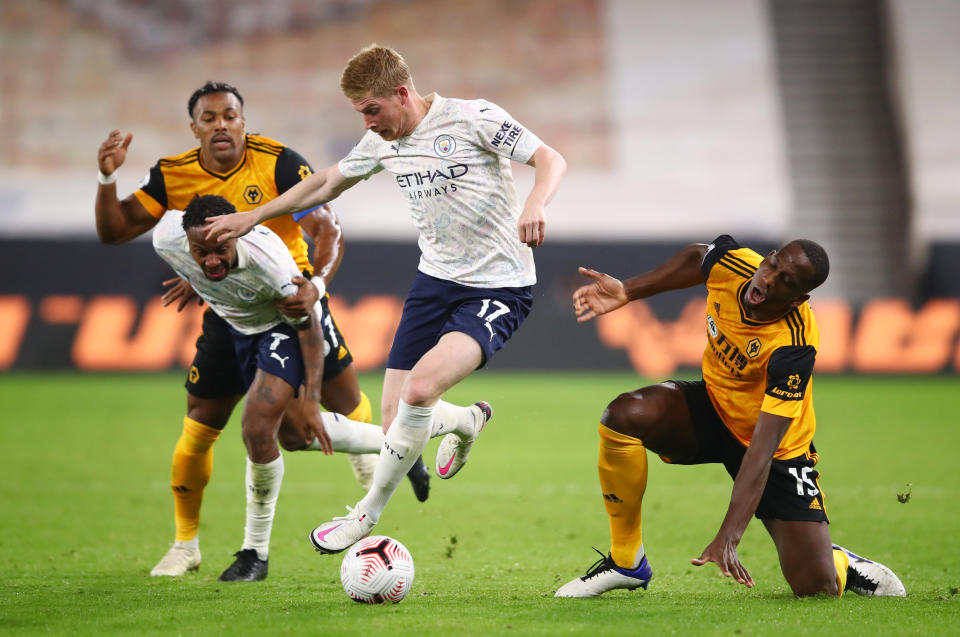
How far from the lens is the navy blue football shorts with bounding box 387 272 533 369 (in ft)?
17.1

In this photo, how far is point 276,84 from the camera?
23641mm

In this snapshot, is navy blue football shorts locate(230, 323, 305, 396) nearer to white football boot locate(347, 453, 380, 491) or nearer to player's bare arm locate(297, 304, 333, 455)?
player's bare arm locate(297, 304, 333, 455)

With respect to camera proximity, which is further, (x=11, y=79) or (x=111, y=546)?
(x=11, y=79)

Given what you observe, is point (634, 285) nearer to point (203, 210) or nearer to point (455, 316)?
point (455, 316)

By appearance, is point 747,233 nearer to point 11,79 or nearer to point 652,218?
point 652,218

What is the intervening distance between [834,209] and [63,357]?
15.0 m

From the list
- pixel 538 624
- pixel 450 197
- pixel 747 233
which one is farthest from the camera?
pixel 747 233

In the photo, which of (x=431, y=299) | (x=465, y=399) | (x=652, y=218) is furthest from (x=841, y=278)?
(x=431, y=299)

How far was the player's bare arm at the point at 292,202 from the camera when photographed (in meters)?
5.16

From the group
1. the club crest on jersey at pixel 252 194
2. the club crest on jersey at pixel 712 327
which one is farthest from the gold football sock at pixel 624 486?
the club crest on jersey at pixel 252 194

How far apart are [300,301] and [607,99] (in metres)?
19.7

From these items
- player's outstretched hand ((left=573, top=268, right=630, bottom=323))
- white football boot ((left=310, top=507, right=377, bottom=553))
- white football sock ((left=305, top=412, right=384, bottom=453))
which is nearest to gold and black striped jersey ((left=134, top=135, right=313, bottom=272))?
white football sock ((left=305, top=412, right=384, bottom=453))

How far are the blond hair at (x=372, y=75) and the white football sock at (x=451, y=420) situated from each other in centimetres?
146

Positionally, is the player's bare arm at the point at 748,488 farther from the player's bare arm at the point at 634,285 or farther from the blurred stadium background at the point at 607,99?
the blurred stadium background at the point at 607,99
